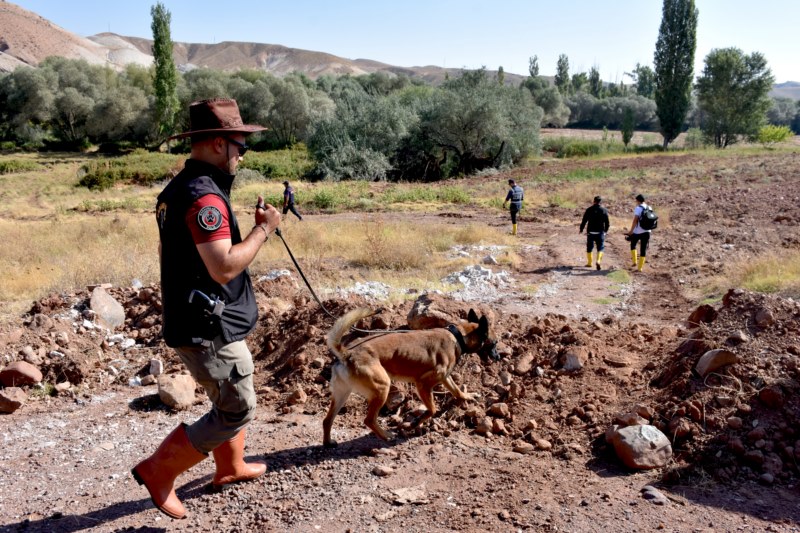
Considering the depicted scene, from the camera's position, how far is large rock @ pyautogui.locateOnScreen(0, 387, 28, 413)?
4.97 m

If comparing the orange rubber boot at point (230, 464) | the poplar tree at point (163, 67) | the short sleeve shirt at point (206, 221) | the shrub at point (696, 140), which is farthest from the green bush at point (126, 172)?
the shrub at point (696, 140)

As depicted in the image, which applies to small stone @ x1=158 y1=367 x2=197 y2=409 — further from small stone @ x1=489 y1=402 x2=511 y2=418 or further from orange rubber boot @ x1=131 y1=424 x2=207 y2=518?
small stone @ x1=489 y1=402 x2=511 y2=418

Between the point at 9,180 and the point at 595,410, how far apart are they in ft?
136

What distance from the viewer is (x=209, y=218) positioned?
2.85 metres

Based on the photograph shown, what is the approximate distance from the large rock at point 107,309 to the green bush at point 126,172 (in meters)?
29.2

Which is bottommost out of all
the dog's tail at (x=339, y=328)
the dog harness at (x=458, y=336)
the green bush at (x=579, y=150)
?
the dog harness at (x=458, y=336)

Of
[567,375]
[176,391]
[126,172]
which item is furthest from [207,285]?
[126,172]

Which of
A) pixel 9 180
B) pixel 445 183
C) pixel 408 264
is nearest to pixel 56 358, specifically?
pixel 408 264

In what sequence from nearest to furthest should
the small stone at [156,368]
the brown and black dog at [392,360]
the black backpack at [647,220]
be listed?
the brown and black dog at [392,360], the small stone at [156,368], the black backpack at [647,220]

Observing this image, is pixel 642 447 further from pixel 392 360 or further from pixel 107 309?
pixel 107 309

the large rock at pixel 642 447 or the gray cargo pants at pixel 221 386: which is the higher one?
the gray cargo pants at pixel 221 386

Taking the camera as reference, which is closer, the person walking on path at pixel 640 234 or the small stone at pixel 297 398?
the small stone at pixel 297 398

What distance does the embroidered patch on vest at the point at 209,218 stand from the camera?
2834 mm

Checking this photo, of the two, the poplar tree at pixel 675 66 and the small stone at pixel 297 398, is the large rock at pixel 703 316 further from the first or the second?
the poplar tree at pixel 675 66
